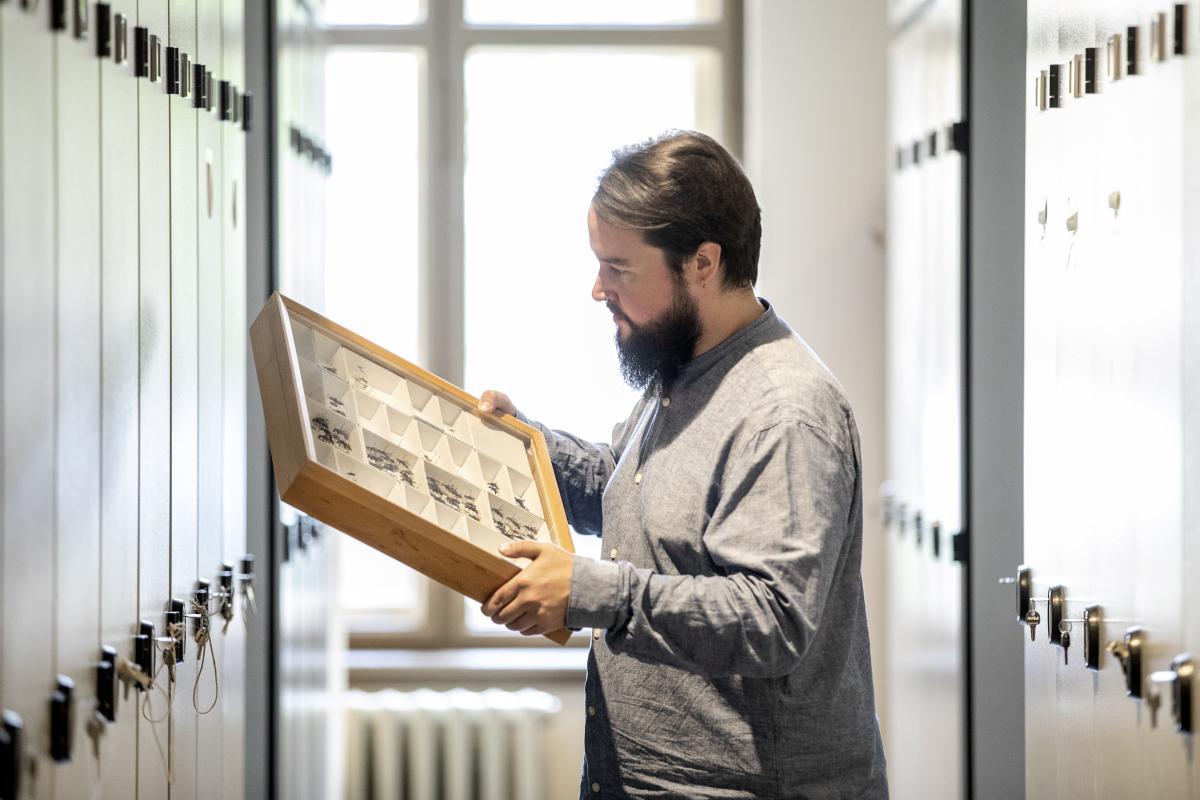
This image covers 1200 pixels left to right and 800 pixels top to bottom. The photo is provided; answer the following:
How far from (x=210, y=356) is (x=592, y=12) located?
2.17 metres

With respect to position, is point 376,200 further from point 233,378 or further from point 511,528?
point 511,528

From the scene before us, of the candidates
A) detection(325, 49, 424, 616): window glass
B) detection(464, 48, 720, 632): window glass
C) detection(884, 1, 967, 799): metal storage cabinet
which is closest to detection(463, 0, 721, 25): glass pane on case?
detection(464, 48, 720, 632): window glass

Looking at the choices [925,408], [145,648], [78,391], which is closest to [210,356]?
[145,648]

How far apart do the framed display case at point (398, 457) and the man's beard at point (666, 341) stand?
0.21 metres

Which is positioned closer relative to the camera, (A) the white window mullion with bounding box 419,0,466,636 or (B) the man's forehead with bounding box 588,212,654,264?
(B) the man's forehead with bounding box 588,212,654,264

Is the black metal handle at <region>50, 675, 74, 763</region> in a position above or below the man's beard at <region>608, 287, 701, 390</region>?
below

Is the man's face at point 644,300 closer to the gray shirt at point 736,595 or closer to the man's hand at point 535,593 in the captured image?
the gray shirt at point 736,595

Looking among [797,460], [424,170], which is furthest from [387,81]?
[797,460]

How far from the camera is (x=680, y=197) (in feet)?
5.84

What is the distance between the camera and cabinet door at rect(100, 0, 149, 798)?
159 centimetres

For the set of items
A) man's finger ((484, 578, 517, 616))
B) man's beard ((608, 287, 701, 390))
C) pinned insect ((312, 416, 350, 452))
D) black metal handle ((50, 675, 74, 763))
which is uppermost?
man's beard ((608, 287, 701, 390))

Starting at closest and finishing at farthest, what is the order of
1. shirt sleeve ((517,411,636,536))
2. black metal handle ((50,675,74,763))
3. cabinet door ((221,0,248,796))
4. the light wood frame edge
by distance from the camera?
black metal handle ((50,675,74,763))
the light wood frame edge
shirt sleeve ((517,411,636,536))
cabinet door ((221,0,248,796))

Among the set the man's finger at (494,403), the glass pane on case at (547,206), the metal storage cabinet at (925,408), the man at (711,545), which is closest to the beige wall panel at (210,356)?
the man's finger at (494,403)

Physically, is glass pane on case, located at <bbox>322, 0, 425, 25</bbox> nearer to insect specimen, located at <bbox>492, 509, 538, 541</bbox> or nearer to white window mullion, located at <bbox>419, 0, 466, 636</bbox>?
white window mullion, located at <bbox>419, 0, 466, 636</bbox>
